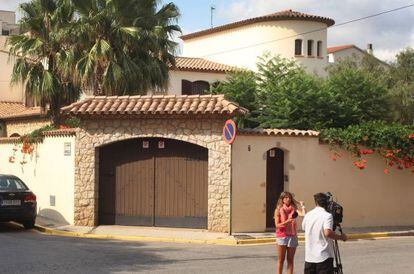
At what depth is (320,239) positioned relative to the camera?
297 inches

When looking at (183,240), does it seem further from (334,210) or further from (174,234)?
(334,210)

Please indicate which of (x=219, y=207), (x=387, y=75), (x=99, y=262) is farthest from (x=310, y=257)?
(x=387, y=75)

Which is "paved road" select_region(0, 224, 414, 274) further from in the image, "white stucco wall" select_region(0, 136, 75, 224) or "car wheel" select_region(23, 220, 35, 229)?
"white stucco wall" select_region(0, 136, 75, 224)

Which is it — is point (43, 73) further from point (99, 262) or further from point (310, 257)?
point (310, 257)

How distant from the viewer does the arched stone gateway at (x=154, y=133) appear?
16.4m

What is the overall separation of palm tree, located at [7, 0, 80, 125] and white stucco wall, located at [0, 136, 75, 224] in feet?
13.9

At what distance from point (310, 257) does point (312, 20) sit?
3550 centimetres

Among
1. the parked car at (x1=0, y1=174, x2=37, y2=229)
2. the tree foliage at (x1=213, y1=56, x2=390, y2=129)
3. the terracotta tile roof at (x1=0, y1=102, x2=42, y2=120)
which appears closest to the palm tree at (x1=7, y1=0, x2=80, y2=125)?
the terracotta tile roof at (x1=0, y1=102, x2=42, y2=120)

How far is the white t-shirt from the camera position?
24.6ft

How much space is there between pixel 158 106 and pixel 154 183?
2196mm

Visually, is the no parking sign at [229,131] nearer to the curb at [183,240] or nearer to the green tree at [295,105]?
the curb at [183,240]

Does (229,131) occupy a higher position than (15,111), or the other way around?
(15,111)

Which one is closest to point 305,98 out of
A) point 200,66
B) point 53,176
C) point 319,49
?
point 53,176

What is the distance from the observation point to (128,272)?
33.7 ft
